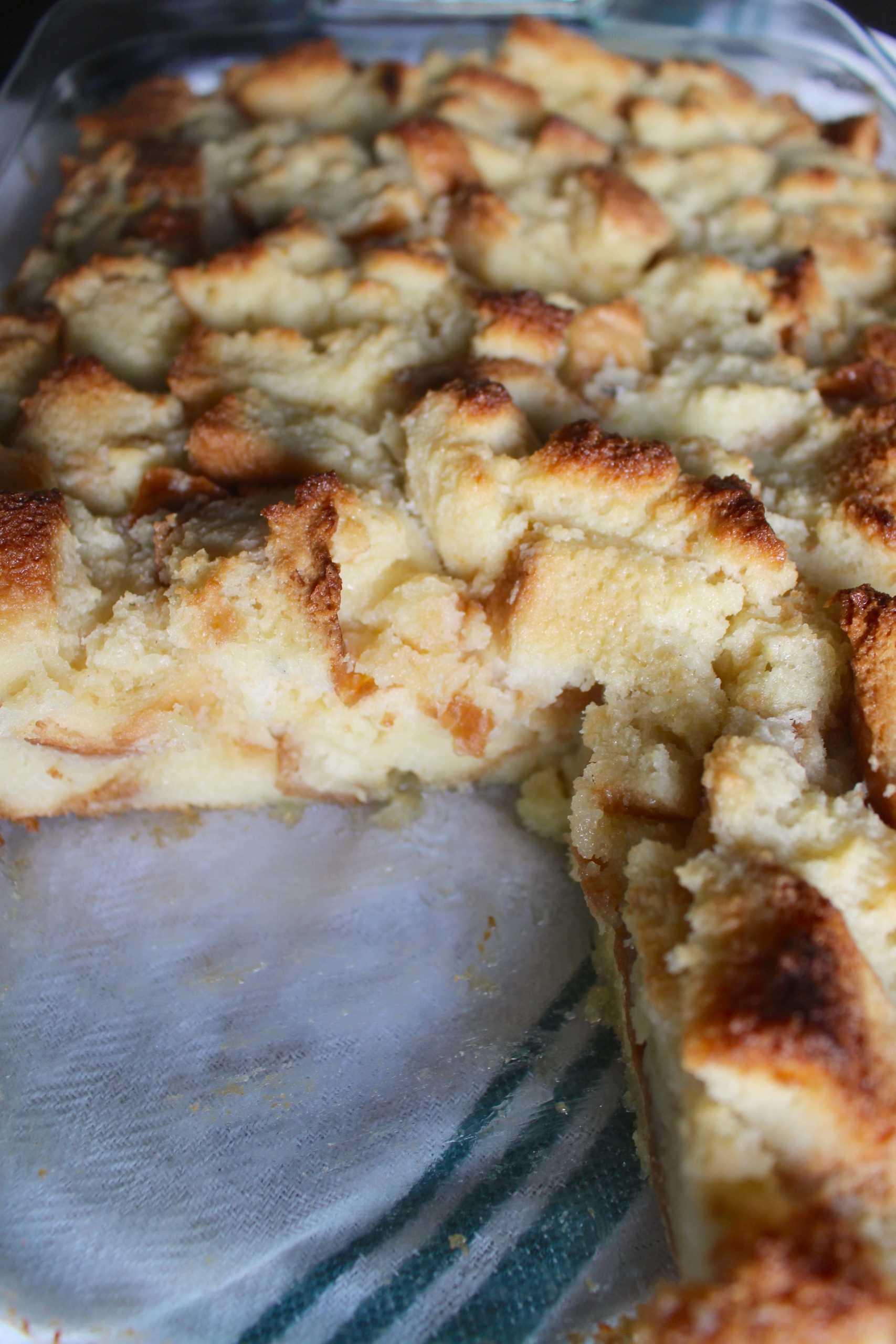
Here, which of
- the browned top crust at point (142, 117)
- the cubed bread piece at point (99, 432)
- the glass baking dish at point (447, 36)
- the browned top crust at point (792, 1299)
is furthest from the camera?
the glass baking dish at point (447, 36)

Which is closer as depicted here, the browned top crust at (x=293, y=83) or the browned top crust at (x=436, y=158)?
the browned top crust at (x=436, y=158)

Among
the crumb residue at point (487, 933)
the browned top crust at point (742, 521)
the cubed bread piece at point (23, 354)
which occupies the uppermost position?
the browned top crust at point (742, 521)

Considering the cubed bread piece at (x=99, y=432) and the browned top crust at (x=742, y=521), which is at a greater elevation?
the browned top crust at (x=742, y=521)

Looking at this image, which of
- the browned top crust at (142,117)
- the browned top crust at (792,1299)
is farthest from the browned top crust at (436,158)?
the browned top crust at (792,1299)

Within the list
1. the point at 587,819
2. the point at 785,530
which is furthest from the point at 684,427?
the point at 587,819

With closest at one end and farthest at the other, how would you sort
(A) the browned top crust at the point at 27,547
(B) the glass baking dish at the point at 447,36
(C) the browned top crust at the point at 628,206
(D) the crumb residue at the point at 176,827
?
(A) the browned top crust at the point at 27,547, (D) the crumb residue at the point at 176,827, (C) the browned top crust at the point at 628,206, (B) the glass baking dish at the point at 447,36

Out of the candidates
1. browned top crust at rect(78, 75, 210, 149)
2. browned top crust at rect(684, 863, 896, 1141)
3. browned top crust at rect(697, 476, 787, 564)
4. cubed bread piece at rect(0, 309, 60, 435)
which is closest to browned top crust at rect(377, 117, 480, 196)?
browned top crust at rect(78, 75, 210, 149)

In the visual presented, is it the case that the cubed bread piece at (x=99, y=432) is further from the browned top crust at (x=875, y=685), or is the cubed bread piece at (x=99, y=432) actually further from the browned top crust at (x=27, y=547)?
the browned top crust at (x=875, y=685)
